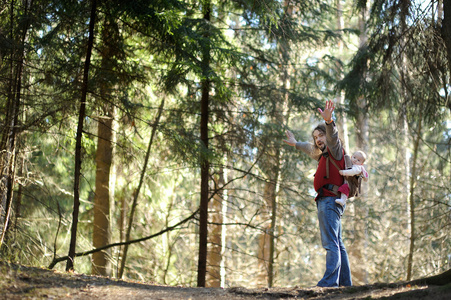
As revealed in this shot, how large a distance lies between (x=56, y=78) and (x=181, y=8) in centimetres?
218

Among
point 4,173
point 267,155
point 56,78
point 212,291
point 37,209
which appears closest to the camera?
point 212,291

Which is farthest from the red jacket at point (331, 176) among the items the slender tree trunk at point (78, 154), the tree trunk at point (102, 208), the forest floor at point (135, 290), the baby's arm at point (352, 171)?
the tree trunk at point (102, 208)

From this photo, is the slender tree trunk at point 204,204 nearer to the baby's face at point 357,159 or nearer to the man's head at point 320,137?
the man's head at point 320,137

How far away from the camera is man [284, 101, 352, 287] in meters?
4.66

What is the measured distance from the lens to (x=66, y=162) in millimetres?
11641

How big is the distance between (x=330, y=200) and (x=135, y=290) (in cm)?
235

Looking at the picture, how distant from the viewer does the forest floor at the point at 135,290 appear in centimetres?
374

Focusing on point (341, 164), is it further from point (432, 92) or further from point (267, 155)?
point (267, 155)

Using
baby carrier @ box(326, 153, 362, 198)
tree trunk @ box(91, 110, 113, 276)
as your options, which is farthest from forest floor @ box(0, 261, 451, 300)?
tree trunk @ box(91, 110, 113, 276)

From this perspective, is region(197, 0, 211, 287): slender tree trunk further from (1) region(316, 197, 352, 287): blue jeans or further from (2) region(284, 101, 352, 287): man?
(1) region(316, 197, 352, 287): blue jeans

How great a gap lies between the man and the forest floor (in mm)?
341

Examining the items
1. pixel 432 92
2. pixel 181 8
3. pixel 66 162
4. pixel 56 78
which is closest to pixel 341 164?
pixel 432 92

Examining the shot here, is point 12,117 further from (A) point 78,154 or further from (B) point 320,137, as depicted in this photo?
(B) point 320,137

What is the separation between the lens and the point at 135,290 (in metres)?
4.50
